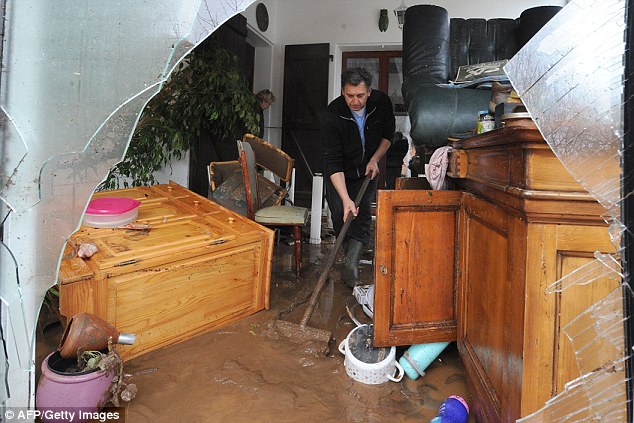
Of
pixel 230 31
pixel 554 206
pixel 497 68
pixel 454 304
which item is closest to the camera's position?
pixel 554 206

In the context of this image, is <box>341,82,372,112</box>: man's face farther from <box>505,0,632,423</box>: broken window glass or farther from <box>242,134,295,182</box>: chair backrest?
<box>505,0,632,423</box>: broken window glass

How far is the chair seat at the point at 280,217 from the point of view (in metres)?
3.33

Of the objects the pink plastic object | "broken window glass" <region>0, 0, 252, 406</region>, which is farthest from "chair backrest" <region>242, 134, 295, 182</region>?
"broken window glass" <region>0, 0, 252, 406</region>

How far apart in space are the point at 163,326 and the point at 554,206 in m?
1.74

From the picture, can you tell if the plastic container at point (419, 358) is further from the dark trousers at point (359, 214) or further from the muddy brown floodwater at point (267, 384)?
the dark trousers at point (359, 214)

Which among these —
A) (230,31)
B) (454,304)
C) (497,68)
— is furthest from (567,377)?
(230,31)

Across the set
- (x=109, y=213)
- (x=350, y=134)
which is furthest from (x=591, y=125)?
(x=350, y=134)

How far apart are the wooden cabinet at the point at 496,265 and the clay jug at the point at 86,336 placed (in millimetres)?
1059

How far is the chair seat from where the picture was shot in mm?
3332

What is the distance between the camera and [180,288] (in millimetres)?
2092

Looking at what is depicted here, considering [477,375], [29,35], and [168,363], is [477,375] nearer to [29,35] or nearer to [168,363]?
[168,363]

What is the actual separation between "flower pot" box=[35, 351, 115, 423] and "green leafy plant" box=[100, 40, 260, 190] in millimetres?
2697

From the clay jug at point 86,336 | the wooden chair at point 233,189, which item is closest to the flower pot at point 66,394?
the clay jug at point 86,336

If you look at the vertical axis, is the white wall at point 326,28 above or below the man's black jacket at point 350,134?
above
